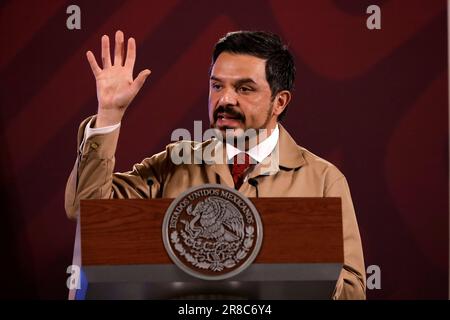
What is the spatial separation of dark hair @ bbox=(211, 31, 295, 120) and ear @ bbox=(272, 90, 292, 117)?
17 millimetres

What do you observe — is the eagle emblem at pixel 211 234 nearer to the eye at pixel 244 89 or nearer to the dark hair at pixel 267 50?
the eye at pixel 244 89

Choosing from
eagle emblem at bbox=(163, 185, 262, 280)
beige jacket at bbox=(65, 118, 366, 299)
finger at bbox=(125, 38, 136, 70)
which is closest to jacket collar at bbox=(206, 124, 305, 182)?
beige jacket at bbox=(65, 118, 366, 299)

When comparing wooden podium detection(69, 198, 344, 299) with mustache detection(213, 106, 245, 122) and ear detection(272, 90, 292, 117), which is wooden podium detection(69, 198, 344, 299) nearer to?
mustache detection(213, 106, 245, 122)

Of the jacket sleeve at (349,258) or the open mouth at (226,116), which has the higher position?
the open mouth at (226,116)

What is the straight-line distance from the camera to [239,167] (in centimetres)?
261

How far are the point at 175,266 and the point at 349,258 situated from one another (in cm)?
74

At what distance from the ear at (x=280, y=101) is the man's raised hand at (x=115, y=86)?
1.85 feet

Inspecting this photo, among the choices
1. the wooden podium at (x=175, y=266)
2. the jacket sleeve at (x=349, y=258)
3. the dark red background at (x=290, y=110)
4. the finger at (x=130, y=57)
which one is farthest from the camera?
the dark red background at (x=290, y=110)

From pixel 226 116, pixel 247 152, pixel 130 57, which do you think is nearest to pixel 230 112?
pixel 226 116

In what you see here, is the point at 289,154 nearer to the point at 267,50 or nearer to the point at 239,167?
the point at 239,167

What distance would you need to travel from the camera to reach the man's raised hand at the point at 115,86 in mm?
2322

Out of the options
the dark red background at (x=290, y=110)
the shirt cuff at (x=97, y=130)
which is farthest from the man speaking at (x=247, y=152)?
the dark red background at (x=290, y=110)
